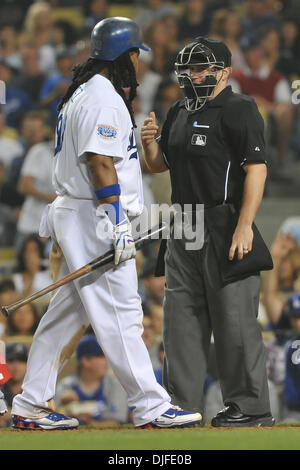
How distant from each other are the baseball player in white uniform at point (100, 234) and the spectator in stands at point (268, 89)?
577 cm

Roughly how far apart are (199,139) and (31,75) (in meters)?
6.55

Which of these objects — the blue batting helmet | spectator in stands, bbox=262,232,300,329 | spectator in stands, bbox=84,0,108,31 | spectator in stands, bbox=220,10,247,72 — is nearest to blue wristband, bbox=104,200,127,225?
the blue batting helmet

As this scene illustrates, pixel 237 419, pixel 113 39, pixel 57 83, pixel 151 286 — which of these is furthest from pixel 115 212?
pixel 57 83

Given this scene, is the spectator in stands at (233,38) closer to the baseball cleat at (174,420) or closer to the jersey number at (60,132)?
the jersey number at (60,132)

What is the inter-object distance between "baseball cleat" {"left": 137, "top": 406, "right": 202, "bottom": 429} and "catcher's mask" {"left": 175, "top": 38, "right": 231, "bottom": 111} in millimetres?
1593

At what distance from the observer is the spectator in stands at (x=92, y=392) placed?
7918 millimetres

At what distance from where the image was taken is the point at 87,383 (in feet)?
26.6

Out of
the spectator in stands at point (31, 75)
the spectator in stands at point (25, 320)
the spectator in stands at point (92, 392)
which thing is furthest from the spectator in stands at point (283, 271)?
the spectator in stands at point (31, 75)

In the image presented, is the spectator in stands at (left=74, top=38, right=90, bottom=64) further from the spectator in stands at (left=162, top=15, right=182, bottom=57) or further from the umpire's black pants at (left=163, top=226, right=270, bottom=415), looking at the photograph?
the umpire's black pants at (left=163, top=226, right=270, bottom=415)

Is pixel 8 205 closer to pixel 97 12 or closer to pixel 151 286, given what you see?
pixel 151 286

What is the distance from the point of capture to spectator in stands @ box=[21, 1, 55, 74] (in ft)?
38.8

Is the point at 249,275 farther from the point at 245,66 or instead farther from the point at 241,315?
the point at 245,66
